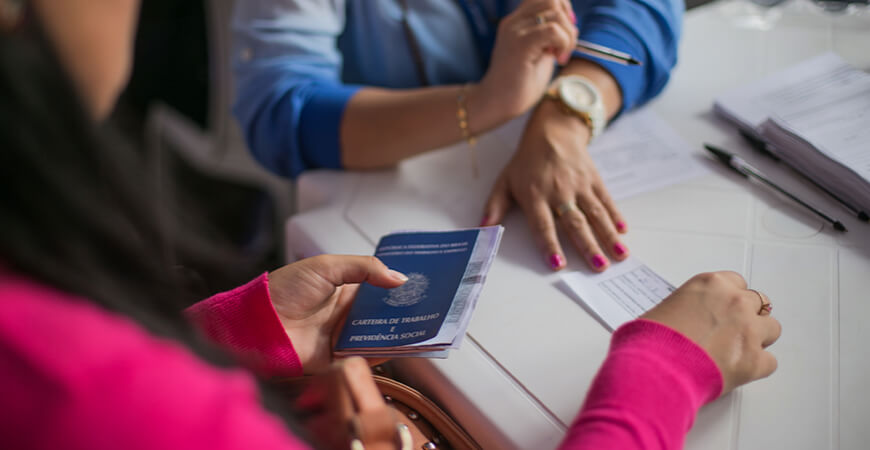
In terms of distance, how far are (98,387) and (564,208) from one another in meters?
0.67

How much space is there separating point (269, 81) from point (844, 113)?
938mm

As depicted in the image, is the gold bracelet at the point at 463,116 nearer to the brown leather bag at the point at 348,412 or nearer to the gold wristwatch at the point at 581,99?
the gold wristwatch at the point at 581,99

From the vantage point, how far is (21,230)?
0.42m

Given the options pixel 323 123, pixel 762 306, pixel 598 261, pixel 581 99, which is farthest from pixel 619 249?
pixel 323 123

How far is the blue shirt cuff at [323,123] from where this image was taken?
1.10m

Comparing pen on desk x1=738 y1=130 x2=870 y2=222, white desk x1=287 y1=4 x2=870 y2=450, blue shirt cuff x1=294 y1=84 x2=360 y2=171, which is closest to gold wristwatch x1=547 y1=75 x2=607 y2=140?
white desk x1=287 y1=4 x2=870 y2=450

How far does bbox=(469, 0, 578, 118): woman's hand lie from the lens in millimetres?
1016

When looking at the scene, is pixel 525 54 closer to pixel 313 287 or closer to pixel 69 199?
pixel 313 287

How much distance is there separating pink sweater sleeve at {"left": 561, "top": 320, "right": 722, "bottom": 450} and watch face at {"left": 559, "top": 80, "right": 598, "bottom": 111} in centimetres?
45

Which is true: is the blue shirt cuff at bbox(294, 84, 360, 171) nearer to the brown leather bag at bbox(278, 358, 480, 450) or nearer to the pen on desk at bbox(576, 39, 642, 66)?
the pen on desk at bbox(576, 39, 642, 66)

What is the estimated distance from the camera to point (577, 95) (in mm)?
1089

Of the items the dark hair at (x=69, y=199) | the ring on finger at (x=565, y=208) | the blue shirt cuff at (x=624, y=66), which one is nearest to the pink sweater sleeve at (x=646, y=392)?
the ring on finger at (x=565, y=208)

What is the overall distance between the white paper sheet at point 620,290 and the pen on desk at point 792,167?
1.04 feet

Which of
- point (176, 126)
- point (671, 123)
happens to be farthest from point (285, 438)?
point (176, 126)
